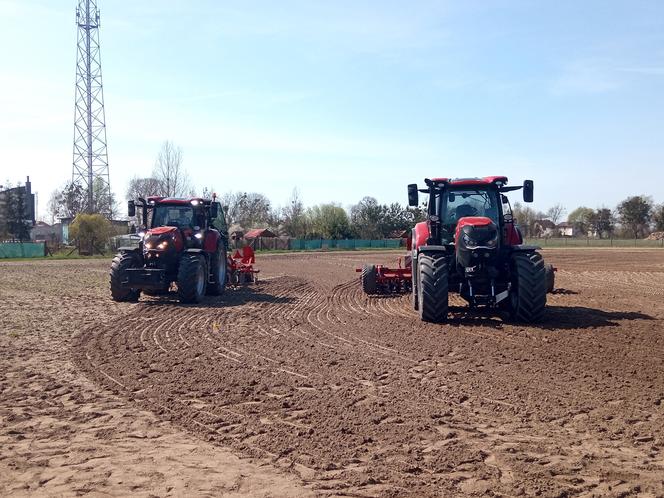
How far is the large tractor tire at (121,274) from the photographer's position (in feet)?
50.2

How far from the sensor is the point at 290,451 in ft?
16.8

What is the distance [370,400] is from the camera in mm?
6473

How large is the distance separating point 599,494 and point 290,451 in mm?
2164

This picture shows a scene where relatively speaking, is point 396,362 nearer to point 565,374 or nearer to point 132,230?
point 565,374

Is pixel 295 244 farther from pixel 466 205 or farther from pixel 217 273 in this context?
pixel 466 205

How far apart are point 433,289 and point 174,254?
6986mm

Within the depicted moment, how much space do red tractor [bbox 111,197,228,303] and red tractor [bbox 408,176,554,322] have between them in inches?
202

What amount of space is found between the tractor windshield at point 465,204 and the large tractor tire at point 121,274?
7.21 meters

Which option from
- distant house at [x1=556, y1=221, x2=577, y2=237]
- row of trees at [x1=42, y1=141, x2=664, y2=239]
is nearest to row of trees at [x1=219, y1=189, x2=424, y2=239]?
row of trees at [x1=42, y1=141, x2=664, y2=239]

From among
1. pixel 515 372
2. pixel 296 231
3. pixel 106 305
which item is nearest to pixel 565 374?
pixel 515 372

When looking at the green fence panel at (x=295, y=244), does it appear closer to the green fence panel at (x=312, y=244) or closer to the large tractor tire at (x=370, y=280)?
the green fence panel at (x=312, y=244)

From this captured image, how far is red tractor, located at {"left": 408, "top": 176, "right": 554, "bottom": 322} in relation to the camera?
11234 mm

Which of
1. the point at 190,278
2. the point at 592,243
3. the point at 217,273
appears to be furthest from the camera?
the point at 592,243

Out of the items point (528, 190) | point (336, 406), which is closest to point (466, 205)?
point (528, 190)
